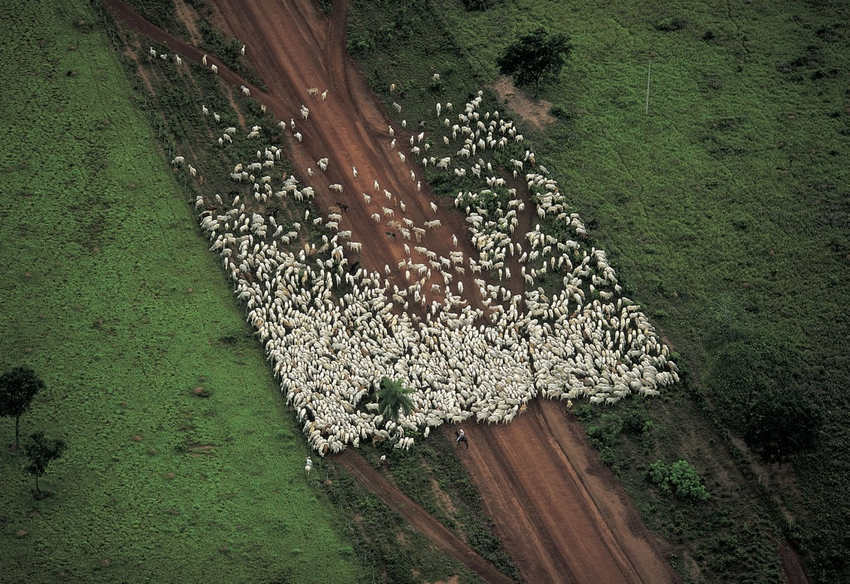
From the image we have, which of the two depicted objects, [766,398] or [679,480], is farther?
[766,398]

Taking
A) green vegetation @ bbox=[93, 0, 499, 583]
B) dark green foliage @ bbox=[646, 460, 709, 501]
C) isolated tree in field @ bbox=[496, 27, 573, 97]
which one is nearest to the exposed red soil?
green vegetation @ bbox=[93, 0, 499, 583]

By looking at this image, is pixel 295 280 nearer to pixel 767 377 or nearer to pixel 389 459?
pixel 389 459

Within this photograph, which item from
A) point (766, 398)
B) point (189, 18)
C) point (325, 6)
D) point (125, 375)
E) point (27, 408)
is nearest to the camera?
point (27, 408)

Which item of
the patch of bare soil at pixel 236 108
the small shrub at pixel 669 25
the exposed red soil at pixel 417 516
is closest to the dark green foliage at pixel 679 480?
the exposed red soil at pixel 417 516

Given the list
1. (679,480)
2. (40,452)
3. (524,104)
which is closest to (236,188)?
(524,104)

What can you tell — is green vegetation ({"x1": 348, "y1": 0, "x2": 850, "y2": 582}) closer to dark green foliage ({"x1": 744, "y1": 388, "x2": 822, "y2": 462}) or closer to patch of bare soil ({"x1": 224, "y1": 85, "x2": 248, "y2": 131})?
dark green foliage ({"x1": 744, "y1": 388, "x2": 822, "y2": 462})

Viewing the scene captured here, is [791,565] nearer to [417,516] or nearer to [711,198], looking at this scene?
[417,516]
